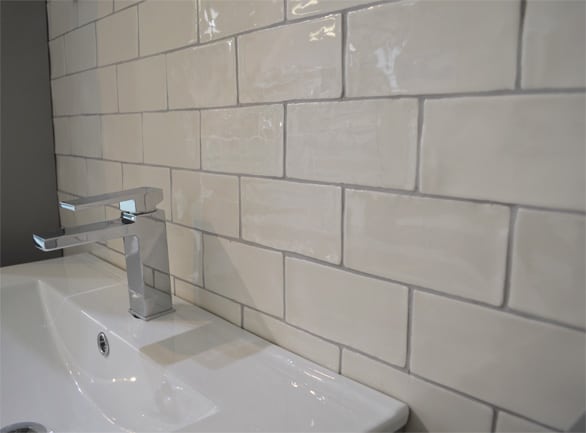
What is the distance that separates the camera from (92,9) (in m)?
0.85

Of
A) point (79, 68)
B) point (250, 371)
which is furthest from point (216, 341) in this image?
point (79, 68)

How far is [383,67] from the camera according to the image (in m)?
0.42

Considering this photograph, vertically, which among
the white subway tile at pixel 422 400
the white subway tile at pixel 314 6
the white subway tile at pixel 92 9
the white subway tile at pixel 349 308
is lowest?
the white subway tile at pixel 422 400

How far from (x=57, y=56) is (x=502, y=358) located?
3.36 ft

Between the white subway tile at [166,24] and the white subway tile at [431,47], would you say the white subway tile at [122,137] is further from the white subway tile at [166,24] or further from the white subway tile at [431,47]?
A: the white subway tile at [431,47]

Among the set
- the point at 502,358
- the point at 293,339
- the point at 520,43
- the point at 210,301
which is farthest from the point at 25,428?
the point at 520,43

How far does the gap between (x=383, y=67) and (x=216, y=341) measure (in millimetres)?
378

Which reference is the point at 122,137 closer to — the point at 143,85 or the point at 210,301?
the point at 143,85

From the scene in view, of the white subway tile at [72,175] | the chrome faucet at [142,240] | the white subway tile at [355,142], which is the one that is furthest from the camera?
the white subway tile at [72,175]

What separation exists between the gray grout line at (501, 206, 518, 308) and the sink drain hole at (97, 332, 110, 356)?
0.51 meters

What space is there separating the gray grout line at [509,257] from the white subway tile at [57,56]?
951 millimetres

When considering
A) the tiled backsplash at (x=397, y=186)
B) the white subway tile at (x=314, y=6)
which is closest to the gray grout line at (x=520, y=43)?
the tiled backsplash at (x=397, y=186)

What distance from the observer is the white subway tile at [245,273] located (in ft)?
1.84

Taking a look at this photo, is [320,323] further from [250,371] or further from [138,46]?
[138,46]
